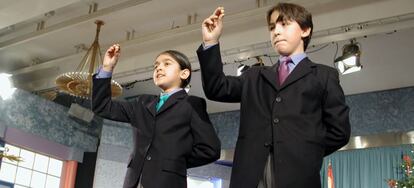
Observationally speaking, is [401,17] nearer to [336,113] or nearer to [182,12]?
[182,12]

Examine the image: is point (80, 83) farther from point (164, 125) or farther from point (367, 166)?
point (367, 166)

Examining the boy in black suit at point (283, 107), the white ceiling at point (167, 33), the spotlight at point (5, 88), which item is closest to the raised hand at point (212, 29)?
the boy in black suit at point (283, 107)

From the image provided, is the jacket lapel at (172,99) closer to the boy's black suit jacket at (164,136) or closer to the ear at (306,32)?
the boy's black suit jacket at (164,136)

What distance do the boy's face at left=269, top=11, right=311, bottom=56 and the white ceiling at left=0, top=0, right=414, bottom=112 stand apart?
110 inches

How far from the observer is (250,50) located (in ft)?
15.9

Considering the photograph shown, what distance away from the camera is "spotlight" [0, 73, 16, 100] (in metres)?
5.64

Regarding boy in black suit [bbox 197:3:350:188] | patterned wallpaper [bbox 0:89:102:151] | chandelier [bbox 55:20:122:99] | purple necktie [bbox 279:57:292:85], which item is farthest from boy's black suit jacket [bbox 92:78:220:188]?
patterned wallpaper [bbox 0:89:102:151]

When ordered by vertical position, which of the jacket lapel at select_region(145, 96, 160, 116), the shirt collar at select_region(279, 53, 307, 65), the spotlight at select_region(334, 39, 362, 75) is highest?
the spotlight at select_region(334, 39, 362, 75)

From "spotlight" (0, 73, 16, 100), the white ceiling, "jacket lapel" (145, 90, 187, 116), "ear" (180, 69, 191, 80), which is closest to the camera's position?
"jacket lapel" (145, 90, 187, 116)

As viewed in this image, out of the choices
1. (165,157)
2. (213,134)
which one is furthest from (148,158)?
(213,134)

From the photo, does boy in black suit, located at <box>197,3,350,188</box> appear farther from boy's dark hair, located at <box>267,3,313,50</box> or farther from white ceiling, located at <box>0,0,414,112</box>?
white ceiling, located at <box>0,0,414,112</box>

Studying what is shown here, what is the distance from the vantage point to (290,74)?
1.40 metres

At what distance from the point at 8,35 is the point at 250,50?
2888 millimetres

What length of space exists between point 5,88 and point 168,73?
4542 millimetres
